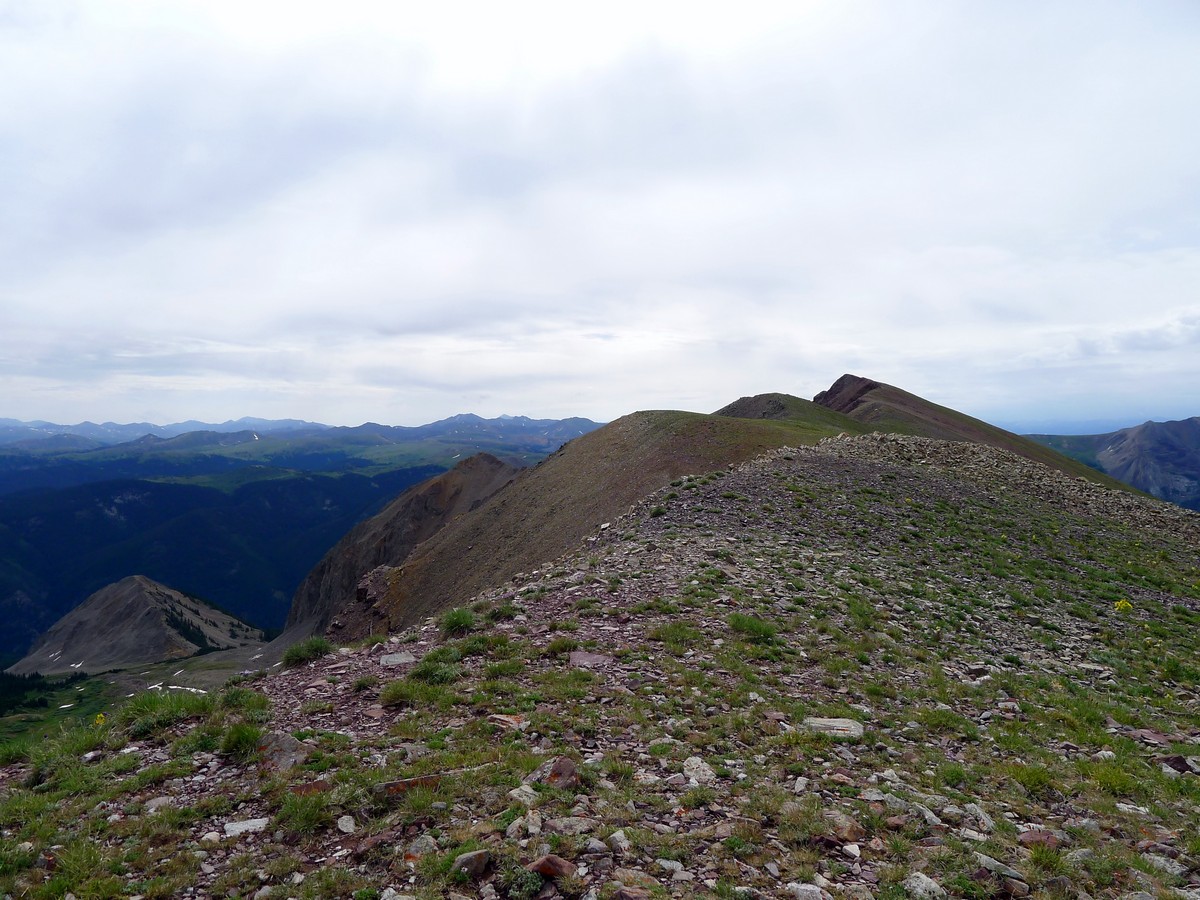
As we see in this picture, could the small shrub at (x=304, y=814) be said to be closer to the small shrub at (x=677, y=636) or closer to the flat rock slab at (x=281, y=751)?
the flat rock slab at (x=281, y=751)

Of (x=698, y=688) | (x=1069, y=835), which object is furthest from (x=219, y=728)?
(x=1069, y=835)

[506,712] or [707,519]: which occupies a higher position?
[707,519]

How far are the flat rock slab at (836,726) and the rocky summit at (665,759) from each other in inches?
2.1

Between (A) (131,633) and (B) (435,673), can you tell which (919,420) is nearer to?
(B) (435,673)

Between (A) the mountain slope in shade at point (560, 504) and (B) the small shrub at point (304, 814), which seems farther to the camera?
(A) the mountain slope in shade at point (560, 504)

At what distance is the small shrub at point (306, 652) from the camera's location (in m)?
14.5

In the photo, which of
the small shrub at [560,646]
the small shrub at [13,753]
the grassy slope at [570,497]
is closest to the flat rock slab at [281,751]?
the small shrub at [13,753]

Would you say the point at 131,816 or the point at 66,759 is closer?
the point at 131,816

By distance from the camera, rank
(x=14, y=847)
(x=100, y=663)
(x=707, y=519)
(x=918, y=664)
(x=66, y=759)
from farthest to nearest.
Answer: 1. (x=100, y=663)
2. (x=707, y=519)
3. (x=918, y=664)
4. (x=66, y=759)
5. (x=14, y=847)

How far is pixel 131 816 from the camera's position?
312 inches

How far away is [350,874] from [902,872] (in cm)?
604

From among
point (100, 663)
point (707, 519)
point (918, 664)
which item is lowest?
point (100, 663)

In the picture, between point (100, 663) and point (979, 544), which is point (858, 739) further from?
point (100, 663)

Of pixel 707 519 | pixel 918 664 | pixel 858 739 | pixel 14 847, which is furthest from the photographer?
pixel 707 519
